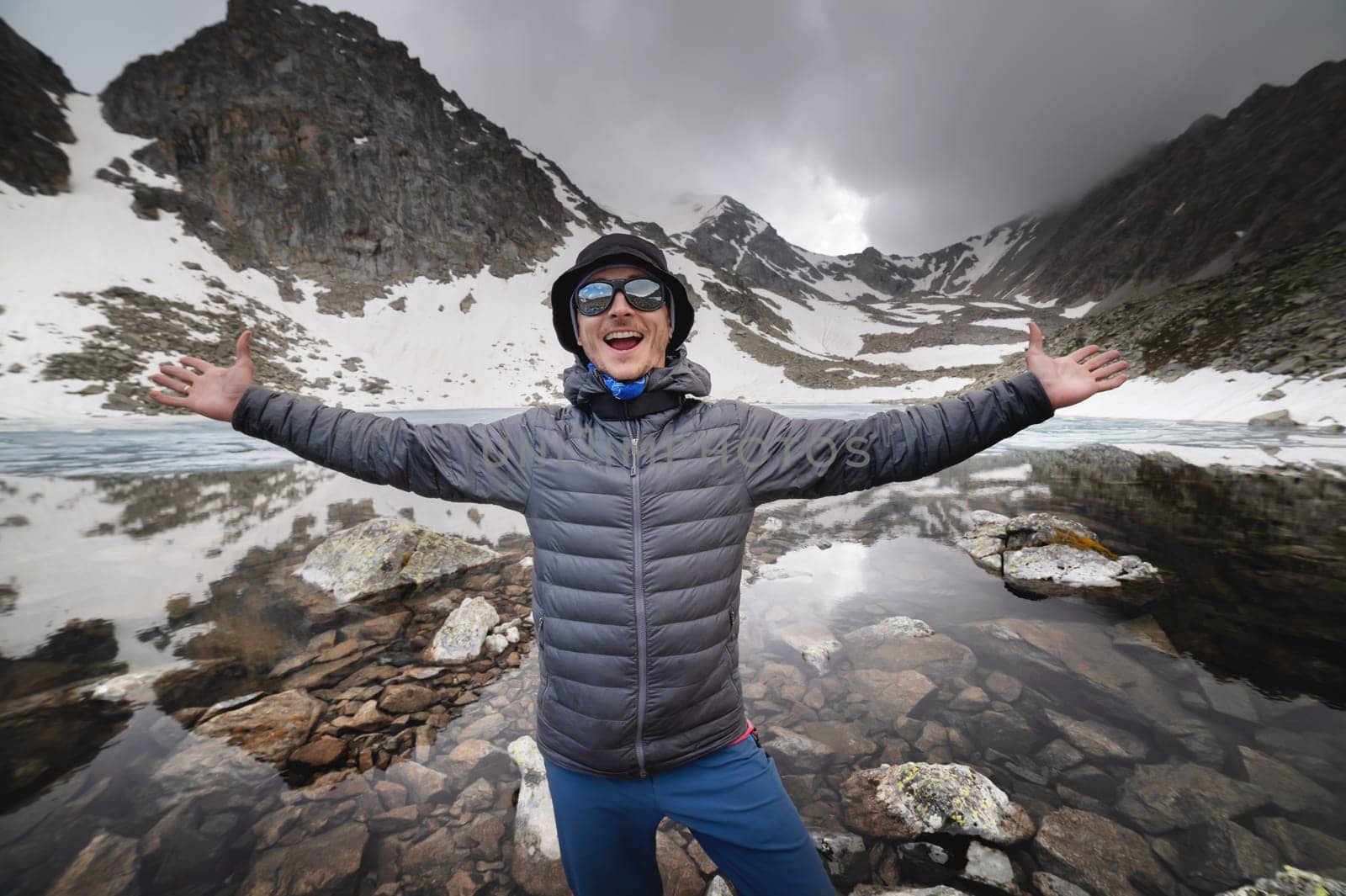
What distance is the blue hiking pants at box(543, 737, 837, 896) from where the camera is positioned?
81.3 inches

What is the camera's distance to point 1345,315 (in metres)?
21.7

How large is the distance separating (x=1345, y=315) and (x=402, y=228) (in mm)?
87545

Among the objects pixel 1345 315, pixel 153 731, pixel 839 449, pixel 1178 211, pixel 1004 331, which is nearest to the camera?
pixel 839 449

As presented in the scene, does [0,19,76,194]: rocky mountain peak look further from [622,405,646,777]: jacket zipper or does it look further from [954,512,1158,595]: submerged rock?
[954,512,1158,595]: submerged rock

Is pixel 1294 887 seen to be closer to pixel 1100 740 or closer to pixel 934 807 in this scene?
pixel 1100 740

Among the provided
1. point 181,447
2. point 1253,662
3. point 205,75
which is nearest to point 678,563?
point 1253,662

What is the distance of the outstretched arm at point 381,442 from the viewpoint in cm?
235

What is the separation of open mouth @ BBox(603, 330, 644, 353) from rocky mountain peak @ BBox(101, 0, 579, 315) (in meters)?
69.2

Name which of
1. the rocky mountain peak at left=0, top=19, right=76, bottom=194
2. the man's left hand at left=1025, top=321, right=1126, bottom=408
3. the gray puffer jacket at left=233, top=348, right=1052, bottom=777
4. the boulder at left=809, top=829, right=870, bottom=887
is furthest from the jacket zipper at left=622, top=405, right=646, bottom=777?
the rocky mountain peak at left=0, top=19, right=76, bottom=194

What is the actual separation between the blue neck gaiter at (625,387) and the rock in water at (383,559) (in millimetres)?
6064

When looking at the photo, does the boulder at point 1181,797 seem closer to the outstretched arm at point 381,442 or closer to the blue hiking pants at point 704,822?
the blue hiking pants at point 704,822

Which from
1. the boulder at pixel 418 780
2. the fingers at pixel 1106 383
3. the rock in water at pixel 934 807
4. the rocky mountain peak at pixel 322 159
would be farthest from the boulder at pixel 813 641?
the rocky mountain peak at pixel 322 159

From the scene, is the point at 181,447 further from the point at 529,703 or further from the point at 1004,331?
the point at 1004,331

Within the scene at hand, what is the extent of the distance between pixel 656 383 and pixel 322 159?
297 feet
